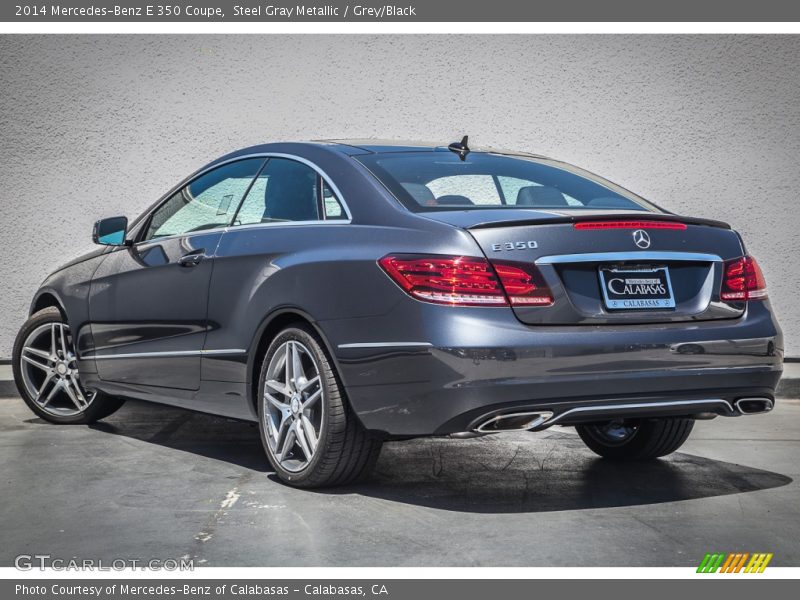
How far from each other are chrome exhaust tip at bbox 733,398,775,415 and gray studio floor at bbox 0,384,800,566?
421 mm

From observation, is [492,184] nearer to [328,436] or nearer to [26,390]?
[328,436]

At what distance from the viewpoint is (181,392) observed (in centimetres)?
625

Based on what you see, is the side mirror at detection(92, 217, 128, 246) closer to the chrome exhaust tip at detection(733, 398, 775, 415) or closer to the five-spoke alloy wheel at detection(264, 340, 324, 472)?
the five-spoke alloy wheel at detection(264, 340, 324, 472)

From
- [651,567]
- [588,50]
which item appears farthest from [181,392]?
[588,50]

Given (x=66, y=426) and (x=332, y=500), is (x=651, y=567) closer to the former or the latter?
(x=332, y=500)

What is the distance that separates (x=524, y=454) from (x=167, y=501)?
2.13 meters

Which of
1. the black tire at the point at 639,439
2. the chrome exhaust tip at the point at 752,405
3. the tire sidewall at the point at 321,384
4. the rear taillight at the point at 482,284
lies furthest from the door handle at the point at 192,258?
the chrome exhaust tip at the point at 752,405

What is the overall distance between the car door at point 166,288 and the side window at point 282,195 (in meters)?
0.10

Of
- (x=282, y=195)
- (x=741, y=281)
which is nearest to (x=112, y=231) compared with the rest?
(x=282, y=195)

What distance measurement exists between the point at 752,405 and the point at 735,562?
103cm

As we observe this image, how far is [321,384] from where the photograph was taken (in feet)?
16.9

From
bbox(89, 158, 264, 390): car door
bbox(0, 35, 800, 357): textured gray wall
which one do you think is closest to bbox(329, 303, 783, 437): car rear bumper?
bbox(89, 158, 264, 390): car door

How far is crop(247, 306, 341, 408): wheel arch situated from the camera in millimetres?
5258

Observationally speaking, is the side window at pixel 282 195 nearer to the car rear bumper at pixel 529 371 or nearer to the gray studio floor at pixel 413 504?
the car rear bumper at pixel 529 371
